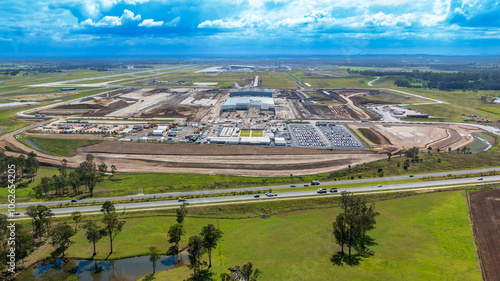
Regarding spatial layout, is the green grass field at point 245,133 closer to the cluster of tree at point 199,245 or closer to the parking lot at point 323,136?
the parking lot at point 323,136

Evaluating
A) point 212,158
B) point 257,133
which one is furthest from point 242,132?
point 212,158

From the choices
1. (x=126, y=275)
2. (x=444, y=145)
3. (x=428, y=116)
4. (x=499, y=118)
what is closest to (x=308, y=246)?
(x=126, y=275)

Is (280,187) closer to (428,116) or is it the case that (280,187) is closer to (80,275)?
(80,275)

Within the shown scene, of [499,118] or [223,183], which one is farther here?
[499,118]

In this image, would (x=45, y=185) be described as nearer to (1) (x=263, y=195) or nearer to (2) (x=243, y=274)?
(1) (x=263, y=195)

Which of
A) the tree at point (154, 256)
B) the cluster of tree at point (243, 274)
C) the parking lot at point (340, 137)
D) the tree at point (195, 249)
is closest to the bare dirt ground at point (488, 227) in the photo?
the cluster of tree at point (243, 274)
